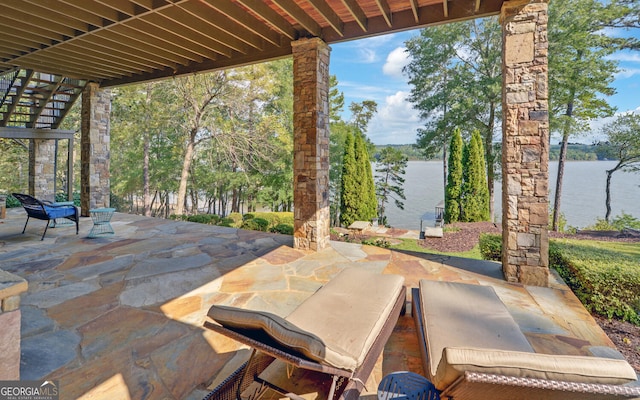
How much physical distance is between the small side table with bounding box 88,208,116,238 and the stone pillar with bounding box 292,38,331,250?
3.67 metres

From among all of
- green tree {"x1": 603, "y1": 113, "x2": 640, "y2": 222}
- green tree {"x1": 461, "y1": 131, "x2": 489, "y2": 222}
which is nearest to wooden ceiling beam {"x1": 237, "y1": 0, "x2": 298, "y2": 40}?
green tree {"x1": 461, "y1": 131, "x2": 489, "y2": 222}

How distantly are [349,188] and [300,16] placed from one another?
27.7 feet

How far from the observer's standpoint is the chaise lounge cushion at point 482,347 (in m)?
1.17

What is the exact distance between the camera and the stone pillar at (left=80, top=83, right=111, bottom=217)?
7297mm

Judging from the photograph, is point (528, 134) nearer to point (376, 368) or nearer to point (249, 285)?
point (376, 368)

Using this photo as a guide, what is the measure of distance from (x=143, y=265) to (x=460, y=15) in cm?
522

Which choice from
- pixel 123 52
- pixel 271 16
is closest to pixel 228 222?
pixel 123 52

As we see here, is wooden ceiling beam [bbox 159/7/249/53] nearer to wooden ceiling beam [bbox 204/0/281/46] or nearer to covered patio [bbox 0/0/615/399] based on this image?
covered patio [bbox 0/0/615/399]

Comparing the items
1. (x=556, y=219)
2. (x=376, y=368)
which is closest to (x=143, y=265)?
(x=376, y=368)

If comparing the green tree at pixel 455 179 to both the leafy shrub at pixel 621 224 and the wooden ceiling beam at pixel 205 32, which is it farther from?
the wooden ceiling beam at pixel 205 32

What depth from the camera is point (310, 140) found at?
4695mm

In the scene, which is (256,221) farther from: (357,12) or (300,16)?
(357,12)

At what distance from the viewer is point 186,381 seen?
192 cm

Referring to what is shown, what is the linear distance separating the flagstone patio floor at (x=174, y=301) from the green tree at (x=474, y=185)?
8181 millimetres
